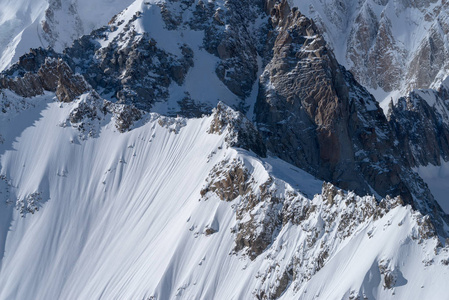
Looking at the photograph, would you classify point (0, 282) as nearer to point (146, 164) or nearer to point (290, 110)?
point (146, 164)

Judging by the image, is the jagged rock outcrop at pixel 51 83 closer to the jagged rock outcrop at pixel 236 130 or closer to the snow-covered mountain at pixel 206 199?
the snow-covered mountain at pixel 206 199

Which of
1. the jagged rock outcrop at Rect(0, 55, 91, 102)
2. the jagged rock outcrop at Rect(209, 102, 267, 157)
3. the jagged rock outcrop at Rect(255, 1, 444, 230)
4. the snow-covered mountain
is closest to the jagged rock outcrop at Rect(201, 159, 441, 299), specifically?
the snow-covered mountain

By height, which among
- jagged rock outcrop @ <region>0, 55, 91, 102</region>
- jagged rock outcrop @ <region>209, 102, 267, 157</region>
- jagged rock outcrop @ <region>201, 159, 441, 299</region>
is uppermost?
jagged rock outcrop @ <region>0, 55, 91, 102</region>

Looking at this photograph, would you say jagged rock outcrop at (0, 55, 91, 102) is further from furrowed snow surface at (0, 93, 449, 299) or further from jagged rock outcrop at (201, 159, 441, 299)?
jagged rock outcrop at (201, 159, 441, 299)

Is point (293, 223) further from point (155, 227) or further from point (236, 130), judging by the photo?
point (155, 227)

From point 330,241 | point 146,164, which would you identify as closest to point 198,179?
point 146,164
